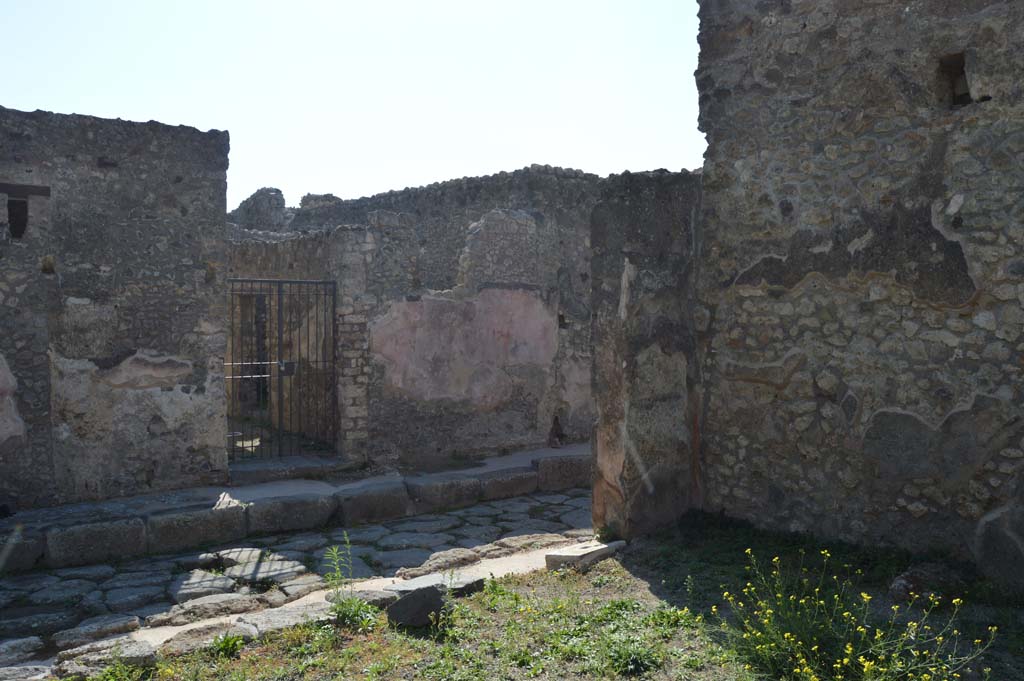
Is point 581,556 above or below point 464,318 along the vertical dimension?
below

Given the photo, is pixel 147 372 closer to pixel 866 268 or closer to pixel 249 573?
pixel 249 573

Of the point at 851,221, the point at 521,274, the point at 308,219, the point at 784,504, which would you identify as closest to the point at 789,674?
the point at 784,504

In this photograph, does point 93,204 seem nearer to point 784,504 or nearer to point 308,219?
point 784,504

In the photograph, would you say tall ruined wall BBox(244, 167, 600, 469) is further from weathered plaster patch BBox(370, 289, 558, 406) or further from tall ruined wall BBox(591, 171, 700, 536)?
tall ruined wall BBox(591, 171, 700, 536)

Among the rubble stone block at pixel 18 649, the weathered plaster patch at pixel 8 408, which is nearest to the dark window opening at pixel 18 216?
the weathered plaster patch at pixel 8 408

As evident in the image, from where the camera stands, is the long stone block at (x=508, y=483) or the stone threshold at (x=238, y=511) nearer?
the stone threshold at (x=238, y=511)

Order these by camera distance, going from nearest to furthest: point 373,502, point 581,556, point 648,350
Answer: point 581,556
point 648,350
point 373,502

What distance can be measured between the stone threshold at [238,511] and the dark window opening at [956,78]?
3373 mm

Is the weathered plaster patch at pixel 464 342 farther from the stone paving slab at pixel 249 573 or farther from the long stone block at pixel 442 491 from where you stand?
the stone paving slab at pixel 249 573

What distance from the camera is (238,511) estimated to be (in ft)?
22.7

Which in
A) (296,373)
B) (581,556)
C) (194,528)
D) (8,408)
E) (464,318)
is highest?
(464,318)

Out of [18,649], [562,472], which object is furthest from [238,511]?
[562,472]

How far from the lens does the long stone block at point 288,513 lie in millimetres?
7016

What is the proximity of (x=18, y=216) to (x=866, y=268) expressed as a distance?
6.45 meters
